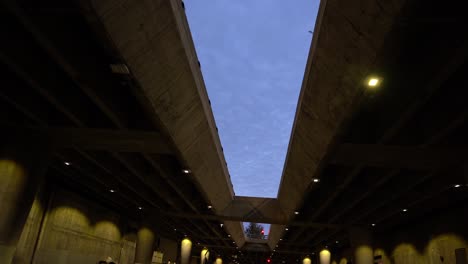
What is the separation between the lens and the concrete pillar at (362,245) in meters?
32.6

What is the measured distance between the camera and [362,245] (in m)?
32.7

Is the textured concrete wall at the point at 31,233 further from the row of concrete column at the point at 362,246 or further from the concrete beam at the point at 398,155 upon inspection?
the row of concrete column at the point at 362,246

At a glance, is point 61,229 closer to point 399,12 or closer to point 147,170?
point 147,170

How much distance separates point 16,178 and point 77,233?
18.5m

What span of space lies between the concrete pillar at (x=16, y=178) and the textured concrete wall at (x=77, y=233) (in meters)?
12.8

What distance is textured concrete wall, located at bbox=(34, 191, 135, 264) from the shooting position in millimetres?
27708

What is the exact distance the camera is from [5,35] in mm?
10117

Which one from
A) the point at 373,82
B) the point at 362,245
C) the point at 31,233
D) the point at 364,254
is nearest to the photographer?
the point at 373,82

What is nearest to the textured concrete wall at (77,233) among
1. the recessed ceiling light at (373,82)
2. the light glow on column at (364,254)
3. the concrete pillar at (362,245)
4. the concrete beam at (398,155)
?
the concrete beam at (398,155)

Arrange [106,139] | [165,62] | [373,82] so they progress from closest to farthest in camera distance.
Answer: [373,82], [165,62], [106,139]

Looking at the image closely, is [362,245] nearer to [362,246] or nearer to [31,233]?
[362,246]

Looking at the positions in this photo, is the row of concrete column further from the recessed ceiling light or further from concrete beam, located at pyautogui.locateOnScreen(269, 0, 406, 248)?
the recessed ceiling light

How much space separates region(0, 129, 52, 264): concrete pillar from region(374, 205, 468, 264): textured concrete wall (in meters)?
26.4

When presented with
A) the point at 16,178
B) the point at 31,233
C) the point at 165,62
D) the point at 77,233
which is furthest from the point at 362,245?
the point at 16,178
